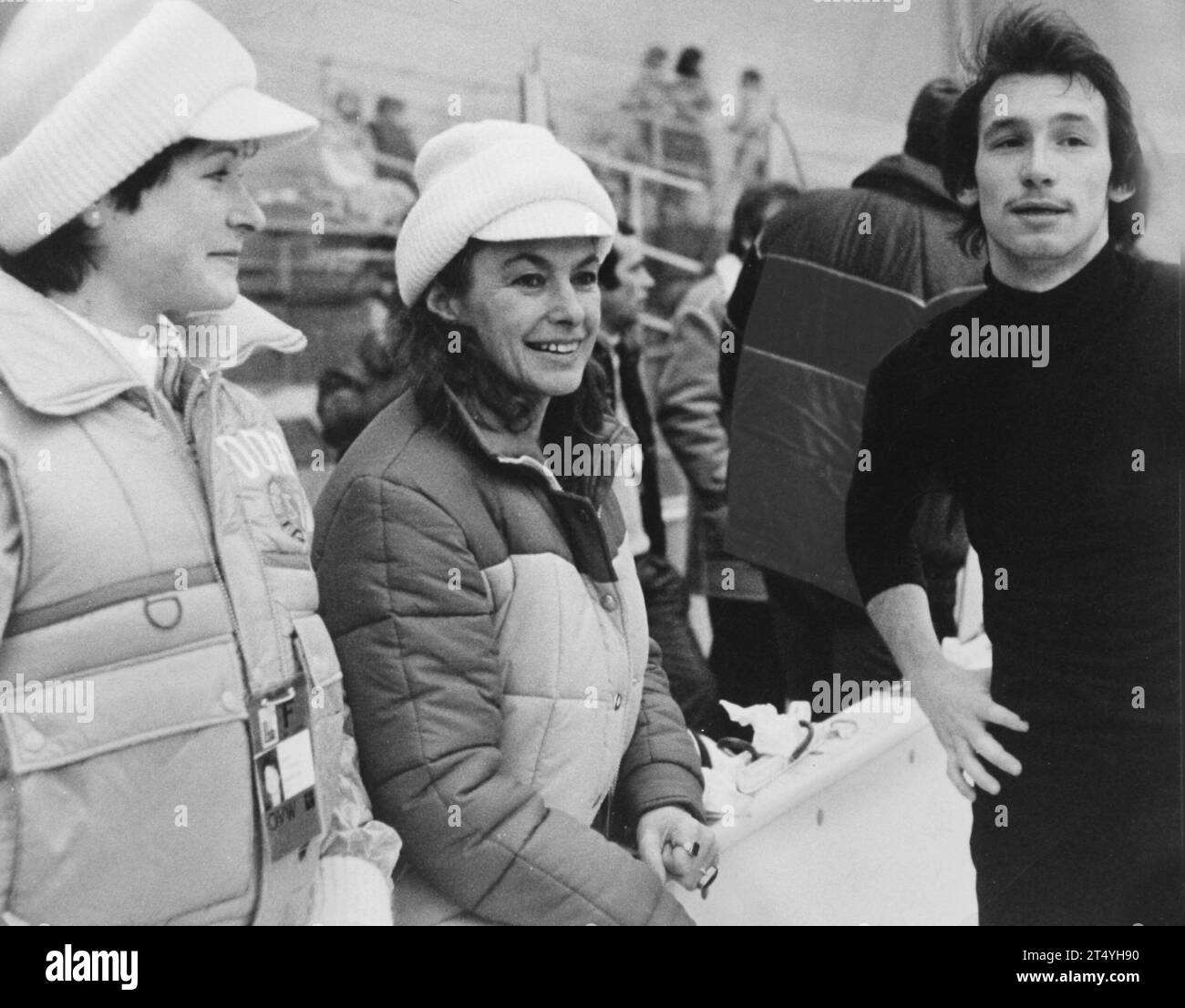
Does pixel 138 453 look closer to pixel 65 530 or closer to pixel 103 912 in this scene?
pixel 65 530

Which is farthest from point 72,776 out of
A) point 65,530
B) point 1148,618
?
point 1148,618

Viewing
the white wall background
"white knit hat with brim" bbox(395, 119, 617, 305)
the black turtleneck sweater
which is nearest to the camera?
"white knit hat with brim" bbox(395, 119, 617, 305)

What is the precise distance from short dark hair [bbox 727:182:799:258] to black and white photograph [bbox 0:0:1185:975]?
0.5 inches

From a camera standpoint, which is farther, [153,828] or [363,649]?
[363,649]

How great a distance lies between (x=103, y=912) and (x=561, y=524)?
734 millimetres

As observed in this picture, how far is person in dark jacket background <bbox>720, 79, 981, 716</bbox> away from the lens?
240 centimetres

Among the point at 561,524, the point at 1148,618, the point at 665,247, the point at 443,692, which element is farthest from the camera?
the point at 665,247

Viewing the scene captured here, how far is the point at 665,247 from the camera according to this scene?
8.25 feet

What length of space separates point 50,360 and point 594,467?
0.76 m
